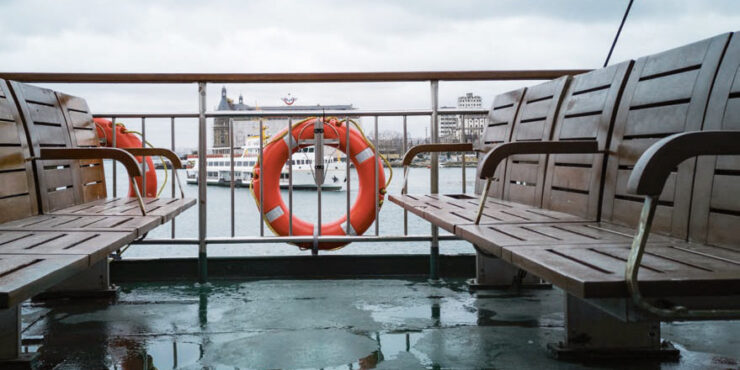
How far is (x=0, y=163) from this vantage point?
6.58 ft

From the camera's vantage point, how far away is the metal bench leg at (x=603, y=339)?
178 cm

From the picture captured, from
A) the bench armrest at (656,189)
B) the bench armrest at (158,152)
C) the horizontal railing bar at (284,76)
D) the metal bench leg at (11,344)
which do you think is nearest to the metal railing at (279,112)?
the horizontal railing bar at (284,76)

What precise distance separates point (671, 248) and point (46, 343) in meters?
2.01

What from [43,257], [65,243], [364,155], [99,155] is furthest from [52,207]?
[364,155]

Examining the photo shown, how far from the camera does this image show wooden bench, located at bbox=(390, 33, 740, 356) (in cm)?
95

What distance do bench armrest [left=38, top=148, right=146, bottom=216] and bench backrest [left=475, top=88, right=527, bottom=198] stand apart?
5.34 feet

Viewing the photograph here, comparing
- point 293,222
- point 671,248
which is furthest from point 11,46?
point 671,248

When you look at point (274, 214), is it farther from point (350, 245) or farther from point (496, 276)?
point (350, 245)

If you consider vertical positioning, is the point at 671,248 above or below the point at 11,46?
→ below

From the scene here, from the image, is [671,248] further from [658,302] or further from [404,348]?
[404,348]

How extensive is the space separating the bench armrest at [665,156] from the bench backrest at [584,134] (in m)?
0.87

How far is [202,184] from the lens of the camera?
3.07 m

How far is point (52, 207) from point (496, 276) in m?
2.05

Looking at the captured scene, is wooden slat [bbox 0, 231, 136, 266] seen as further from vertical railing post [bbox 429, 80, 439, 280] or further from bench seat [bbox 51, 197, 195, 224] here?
vertical railing post [bbox 429, 80, 439, 280]
